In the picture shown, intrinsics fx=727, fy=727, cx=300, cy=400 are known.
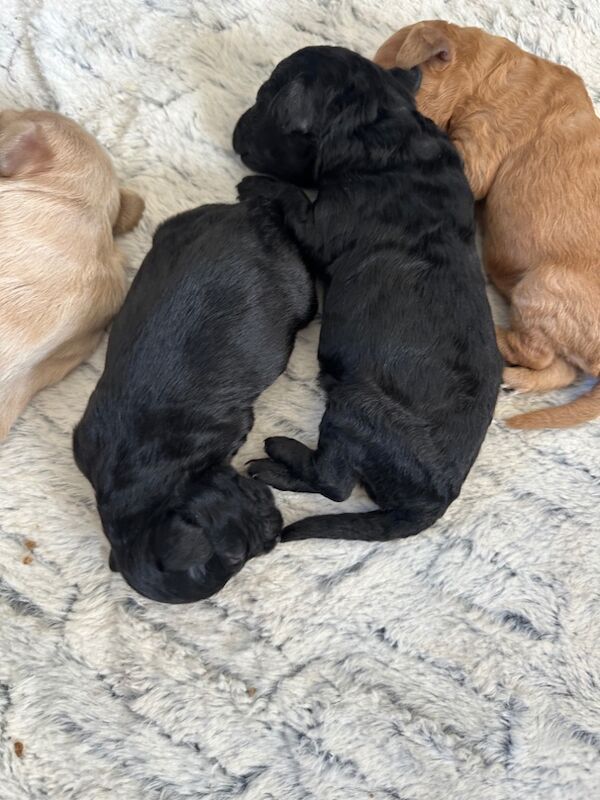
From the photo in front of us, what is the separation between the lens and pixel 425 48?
2104 millimetres

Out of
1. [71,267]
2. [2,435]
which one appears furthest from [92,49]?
[2,435]

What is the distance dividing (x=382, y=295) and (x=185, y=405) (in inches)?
22.9

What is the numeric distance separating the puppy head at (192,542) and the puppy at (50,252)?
51cm

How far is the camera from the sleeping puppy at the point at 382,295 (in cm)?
188


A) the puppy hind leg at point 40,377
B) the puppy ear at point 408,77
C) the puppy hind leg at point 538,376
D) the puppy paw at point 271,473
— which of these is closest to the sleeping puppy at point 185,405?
the puppy paw at point 271,473

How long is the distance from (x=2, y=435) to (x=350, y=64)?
140 cm

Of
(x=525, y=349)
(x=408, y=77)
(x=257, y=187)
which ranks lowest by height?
(x=525, y=349)

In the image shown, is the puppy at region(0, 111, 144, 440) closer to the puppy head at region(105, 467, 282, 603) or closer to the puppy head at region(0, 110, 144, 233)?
the puppy head at region(0, 110, 144, 233)

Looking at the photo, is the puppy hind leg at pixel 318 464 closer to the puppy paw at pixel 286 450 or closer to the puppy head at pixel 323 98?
the puppy paw at pixel 286 450

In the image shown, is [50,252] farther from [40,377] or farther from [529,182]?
[529,182]

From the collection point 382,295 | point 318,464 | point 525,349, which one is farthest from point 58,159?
point 525,349

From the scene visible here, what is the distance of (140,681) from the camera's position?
6.40ft

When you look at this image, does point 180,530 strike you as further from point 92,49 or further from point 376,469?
point 92,49

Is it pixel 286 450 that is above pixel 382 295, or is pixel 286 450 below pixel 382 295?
below
